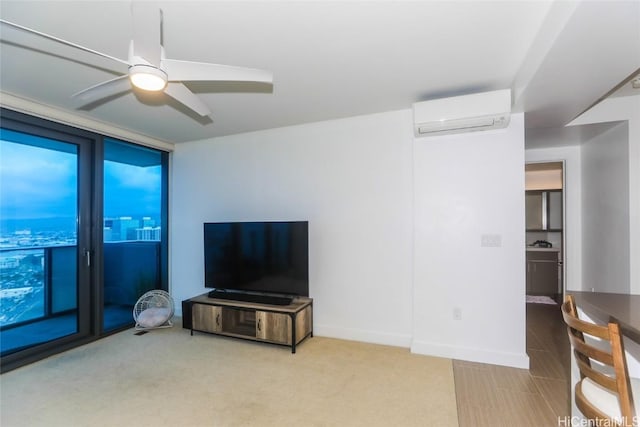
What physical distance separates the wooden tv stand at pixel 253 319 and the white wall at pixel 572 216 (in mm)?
3702

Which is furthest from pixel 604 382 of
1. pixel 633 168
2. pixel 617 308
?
pixel 633 168

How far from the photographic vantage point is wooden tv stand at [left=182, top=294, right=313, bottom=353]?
3.08m

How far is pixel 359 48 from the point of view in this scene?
80.4 inches

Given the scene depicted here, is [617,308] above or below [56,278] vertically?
above

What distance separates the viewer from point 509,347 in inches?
107

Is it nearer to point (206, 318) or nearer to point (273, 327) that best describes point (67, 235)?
point (206, 318)

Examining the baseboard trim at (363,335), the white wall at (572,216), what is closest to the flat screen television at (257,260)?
the baseboard trim at (363,335)

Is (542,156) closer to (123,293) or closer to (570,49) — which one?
(570,49)

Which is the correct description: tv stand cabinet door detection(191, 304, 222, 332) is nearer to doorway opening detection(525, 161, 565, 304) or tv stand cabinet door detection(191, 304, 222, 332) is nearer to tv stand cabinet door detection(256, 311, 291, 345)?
tv stand cabinet door detection(256, 311, 291, 345)

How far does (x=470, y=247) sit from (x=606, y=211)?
1.93 metres

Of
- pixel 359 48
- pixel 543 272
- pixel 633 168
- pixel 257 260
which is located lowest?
pixel 543 272

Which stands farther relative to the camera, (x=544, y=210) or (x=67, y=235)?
(x=544, y=210)

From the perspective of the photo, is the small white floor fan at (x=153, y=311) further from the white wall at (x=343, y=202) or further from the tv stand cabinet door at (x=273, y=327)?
the tv stand cabinet door at (x=273, y=327)

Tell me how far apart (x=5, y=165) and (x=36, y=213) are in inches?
20.4
